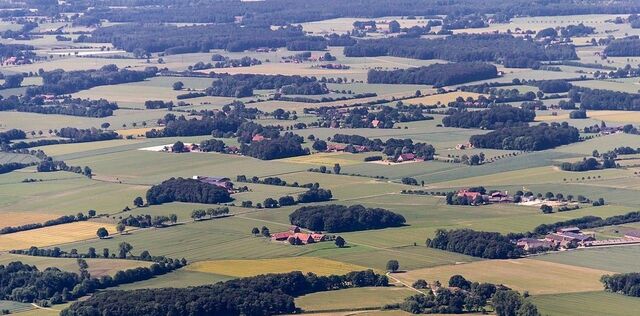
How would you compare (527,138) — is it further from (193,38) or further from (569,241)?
(193,38)

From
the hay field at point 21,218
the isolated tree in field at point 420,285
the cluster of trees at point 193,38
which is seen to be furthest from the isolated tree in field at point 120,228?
the cluster of trees at point 193,38

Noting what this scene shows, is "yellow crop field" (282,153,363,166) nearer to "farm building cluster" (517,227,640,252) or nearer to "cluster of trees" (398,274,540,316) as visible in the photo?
"farm building cluster" (517,227,640,252)

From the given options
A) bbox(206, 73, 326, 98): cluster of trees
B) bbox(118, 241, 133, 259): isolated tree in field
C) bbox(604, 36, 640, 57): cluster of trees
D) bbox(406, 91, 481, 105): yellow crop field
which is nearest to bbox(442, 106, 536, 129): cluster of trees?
bbox(406, 91, 481, 105): yellow crop field

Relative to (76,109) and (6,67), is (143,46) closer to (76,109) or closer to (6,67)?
(6,67)

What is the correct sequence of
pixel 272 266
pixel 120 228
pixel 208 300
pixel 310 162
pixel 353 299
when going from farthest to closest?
pixel 310 162 < pixel 120 228 < pixel 272 266 < pixel 353 299 < pixel 208 300

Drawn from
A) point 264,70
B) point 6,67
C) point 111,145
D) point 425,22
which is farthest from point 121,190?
point 425,22

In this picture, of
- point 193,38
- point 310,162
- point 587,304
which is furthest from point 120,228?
point 193,38
